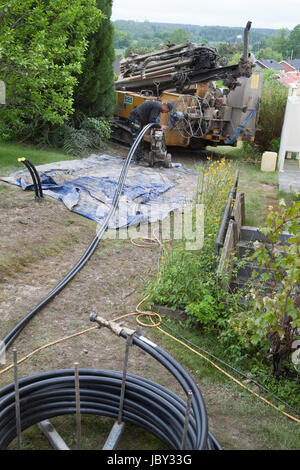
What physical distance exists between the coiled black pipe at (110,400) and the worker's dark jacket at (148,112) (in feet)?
26.2

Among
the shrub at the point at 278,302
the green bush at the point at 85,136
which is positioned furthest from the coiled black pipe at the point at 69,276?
the green bush at the point at 85,136

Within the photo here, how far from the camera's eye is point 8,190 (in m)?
7.40

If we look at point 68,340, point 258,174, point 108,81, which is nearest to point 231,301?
point 68,340

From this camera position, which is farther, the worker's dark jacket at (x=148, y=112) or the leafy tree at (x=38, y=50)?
the worker's dark jacket at (x=148, y=112)

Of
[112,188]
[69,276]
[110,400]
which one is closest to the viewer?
[110,400]

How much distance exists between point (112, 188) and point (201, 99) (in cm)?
398

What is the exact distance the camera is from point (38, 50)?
763 cm

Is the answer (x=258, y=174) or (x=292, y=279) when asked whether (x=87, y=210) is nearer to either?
(x=292, y=279)

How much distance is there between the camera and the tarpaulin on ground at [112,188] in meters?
7.08

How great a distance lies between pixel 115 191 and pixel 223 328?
4181 millimetres

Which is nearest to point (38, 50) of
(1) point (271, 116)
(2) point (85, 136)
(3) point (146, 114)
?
(3) point (146, 114)

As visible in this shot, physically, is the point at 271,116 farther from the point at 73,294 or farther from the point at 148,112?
the point at 73,294

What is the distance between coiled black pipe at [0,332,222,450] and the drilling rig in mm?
7442

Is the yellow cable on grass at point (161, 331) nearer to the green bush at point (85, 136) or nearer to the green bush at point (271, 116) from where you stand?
the green bush at point (85, 136)
